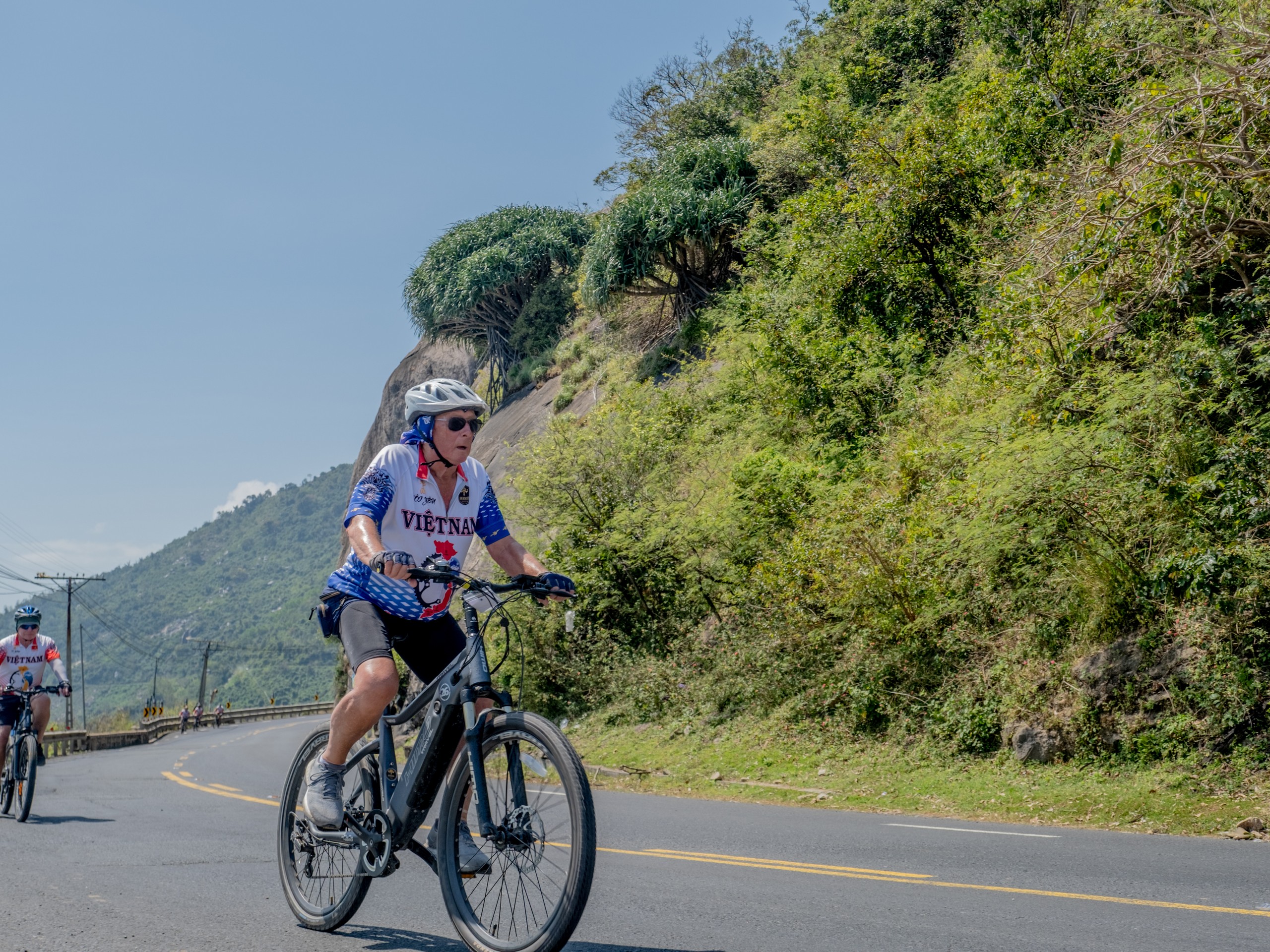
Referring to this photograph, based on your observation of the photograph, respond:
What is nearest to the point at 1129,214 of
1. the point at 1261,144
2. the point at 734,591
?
the point at 1261,144

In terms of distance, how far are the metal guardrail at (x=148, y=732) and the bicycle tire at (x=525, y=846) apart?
1952cm

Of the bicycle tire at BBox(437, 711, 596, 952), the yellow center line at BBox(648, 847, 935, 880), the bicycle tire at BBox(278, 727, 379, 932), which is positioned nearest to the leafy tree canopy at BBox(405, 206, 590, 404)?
the yellow center line at BBox(648, 847, 935, 880)

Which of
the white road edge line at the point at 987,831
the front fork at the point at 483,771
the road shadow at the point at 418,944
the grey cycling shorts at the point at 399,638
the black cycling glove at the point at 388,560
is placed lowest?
the white road edge line at the point at 987,831

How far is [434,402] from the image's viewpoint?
15.0 ft

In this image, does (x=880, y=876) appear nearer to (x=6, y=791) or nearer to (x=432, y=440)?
(x=432, y=440)

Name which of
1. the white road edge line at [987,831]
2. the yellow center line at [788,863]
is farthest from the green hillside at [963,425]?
the yellow center line at [788,863]

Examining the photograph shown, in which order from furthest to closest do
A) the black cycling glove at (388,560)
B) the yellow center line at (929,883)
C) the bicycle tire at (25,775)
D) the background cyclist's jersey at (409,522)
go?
the bicycle tire at (25,775)
the yellow center line at (929,883)
the background cyclist's jersey at (409,522)
the black cycling glove at (388,560)

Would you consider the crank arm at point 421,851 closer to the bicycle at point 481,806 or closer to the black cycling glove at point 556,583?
the bicycle at point 481,806

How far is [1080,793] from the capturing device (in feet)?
36.1

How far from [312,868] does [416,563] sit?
65.9 inches

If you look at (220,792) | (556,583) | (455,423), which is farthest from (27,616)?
(556,583)

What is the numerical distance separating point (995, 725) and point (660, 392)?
1521cm

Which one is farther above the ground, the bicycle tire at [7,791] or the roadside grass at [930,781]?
the bicycle tire at [7,791]

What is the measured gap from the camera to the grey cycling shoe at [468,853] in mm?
3914
